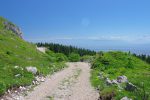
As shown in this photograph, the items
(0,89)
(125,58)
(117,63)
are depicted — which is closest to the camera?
(0,89)

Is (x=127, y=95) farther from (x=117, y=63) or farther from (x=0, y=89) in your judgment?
(x=117, y=63)

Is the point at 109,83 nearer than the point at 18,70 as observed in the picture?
Yes

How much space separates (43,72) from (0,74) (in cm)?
1089

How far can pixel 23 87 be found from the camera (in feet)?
96.1

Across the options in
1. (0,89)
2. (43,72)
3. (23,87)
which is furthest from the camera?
(43,72)

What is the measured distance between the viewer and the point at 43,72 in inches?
1623

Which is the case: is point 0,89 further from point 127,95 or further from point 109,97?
point 127,95

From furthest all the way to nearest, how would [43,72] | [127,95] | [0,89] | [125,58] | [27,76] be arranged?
[125,58] < [43,72] < [27,76] < [0,89] < [127,95]

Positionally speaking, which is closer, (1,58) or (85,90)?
(85,90)

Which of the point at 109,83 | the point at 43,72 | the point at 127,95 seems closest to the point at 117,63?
the point at 43,72

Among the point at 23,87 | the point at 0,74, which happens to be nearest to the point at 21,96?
the point at 23,87

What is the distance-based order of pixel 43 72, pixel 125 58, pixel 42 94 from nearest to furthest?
pixel 42 94
pixel 43 72
pixel 125 58

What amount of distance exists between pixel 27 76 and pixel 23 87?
4.98 meters

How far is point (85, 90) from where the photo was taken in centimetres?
2992
